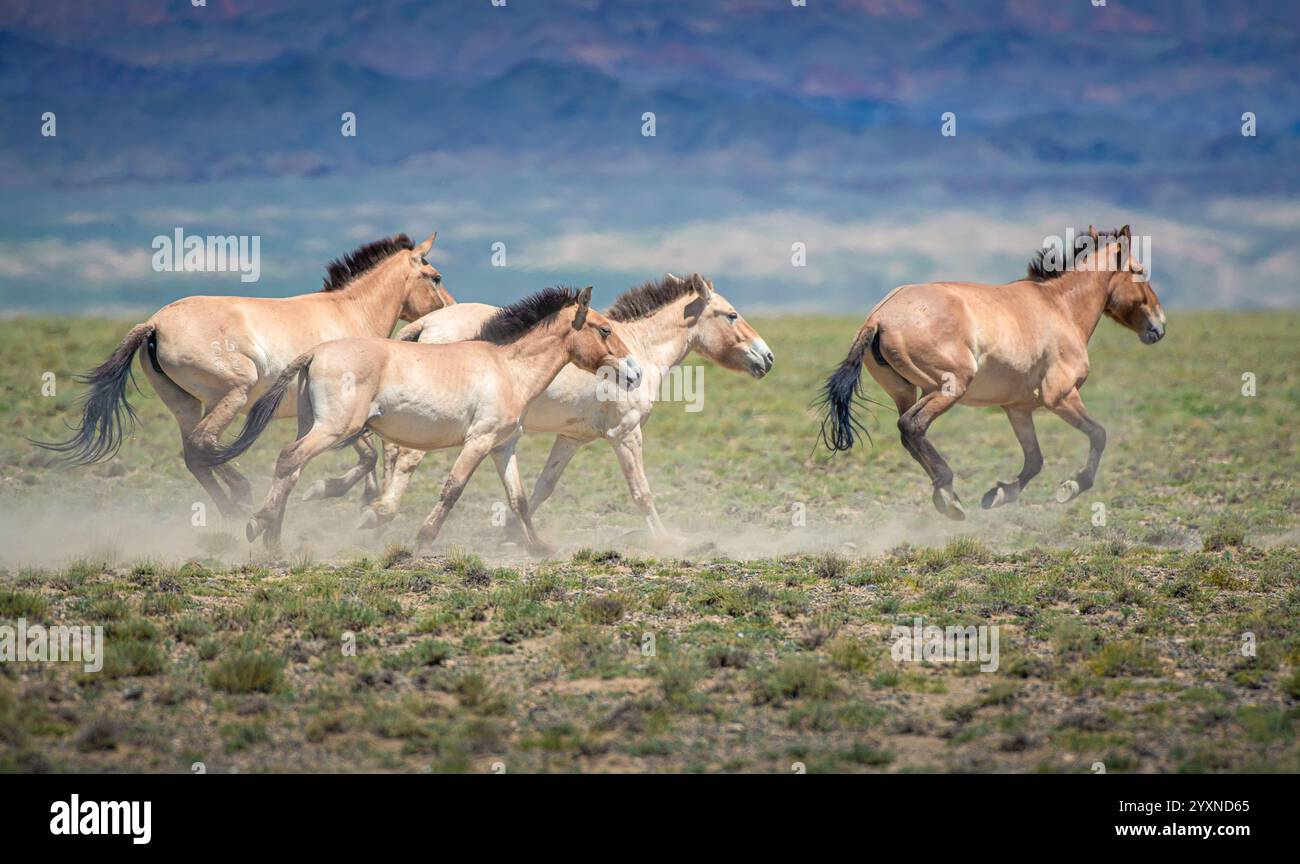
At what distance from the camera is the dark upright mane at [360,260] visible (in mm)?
13703

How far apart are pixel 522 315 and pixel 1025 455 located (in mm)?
6261

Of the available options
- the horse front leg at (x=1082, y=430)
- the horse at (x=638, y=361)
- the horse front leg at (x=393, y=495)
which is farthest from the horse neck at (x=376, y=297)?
the horse front leg at (x=1082, y=430)

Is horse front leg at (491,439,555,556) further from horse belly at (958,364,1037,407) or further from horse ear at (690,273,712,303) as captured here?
horse belly at (958,364,1037,407)

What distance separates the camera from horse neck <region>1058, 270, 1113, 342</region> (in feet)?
47.6

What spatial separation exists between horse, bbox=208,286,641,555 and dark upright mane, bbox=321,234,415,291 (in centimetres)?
249

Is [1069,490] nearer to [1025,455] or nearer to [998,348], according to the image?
[1025,455]

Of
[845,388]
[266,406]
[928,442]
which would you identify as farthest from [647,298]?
[266,406]

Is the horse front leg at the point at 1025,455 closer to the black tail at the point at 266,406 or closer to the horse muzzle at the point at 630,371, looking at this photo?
the horse muzzle at the point at 630,371

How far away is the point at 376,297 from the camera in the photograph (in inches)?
542

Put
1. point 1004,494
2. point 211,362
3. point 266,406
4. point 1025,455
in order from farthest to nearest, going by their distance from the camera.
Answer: point 1025,455
point 1004,494
point 211,362
point 266,406

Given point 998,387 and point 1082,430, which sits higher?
point 998,387

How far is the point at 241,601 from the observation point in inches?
391
